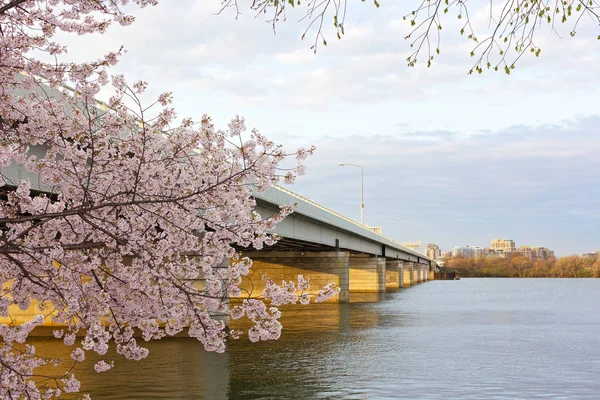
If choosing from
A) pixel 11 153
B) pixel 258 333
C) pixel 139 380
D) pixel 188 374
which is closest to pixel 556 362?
pixel 188 374

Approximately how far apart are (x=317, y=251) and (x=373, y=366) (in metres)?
43.8

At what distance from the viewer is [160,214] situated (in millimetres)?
9031

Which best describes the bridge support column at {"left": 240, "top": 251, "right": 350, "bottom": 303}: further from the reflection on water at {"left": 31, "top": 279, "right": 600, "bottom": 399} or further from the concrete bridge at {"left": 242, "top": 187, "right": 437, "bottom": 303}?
the reflection on water at {"left": 31, "top": 279, "right": 600, "bottom": 399}

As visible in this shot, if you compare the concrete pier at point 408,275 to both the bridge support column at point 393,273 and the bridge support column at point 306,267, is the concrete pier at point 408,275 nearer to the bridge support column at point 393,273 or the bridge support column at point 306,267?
the bridge support column at point 393,273

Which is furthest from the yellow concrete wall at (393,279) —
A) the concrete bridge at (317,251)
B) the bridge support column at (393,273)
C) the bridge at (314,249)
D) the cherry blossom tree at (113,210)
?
the cherry blossom tree at (113,210)

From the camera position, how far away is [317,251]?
66.7 m

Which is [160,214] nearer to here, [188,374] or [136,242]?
[136,242]

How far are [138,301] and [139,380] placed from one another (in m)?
11.2

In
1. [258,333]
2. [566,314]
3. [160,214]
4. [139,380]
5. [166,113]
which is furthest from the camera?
[566,314]

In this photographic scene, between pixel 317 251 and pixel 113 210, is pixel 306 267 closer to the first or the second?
pixel 317 251

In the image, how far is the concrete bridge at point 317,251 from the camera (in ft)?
142

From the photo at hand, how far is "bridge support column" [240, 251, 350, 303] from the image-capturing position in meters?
62.7

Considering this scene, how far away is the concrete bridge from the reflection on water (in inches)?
243

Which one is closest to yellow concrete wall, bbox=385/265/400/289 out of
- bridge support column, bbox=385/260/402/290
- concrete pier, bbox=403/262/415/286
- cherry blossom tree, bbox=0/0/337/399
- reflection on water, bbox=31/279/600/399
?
bridge support column, bbox=385/260/402/290
